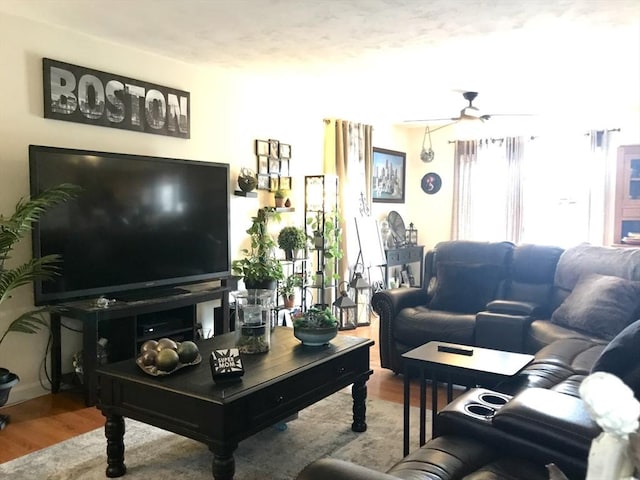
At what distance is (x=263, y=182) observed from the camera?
526 cm

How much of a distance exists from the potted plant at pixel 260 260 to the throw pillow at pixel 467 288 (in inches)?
54.7

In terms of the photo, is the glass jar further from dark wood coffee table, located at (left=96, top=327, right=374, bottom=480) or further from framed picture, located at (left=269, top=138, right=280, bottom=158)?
framed picture, located at (left=269, top=138, right=280, bottom=158)

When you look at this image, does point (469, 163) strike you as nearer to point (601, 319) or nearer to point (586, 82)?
point (586, 82)

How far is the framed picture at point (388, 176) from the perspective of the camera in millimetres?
7160

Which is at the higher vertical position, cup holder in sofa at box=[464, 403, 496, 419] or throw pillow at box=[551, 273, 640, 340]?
throw pillow at box=[551, 273, 640, 340]

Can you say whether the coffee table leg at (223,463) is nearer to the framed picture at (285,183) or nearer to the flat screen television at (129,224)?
the flat screen television at (129,224)

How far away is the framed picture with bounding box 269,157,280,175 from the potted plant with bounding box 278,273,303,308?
3.31 ft

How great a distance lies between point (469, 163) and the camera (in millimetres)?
7379

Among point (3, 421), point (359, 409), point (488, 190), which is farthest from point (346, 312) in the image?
point (3, 421)

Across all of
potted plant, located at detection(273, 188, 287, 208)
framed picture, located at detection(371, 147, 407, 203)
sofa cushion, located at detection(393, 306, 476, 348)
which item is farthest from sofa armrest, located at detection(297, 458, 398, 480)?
→ framed picture, located at detection(371, 147, 407, 203)

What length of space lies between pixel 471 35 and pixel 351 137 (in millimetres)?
2753

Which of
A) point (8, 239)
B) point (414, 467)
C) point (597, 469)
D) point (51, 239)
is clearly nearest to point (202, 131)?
point (51, 239)

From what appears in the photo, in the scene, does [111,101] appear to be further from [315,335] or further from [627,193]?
[627,193]

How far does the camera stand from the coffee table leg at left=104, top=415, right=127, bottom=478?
99.4 inches
